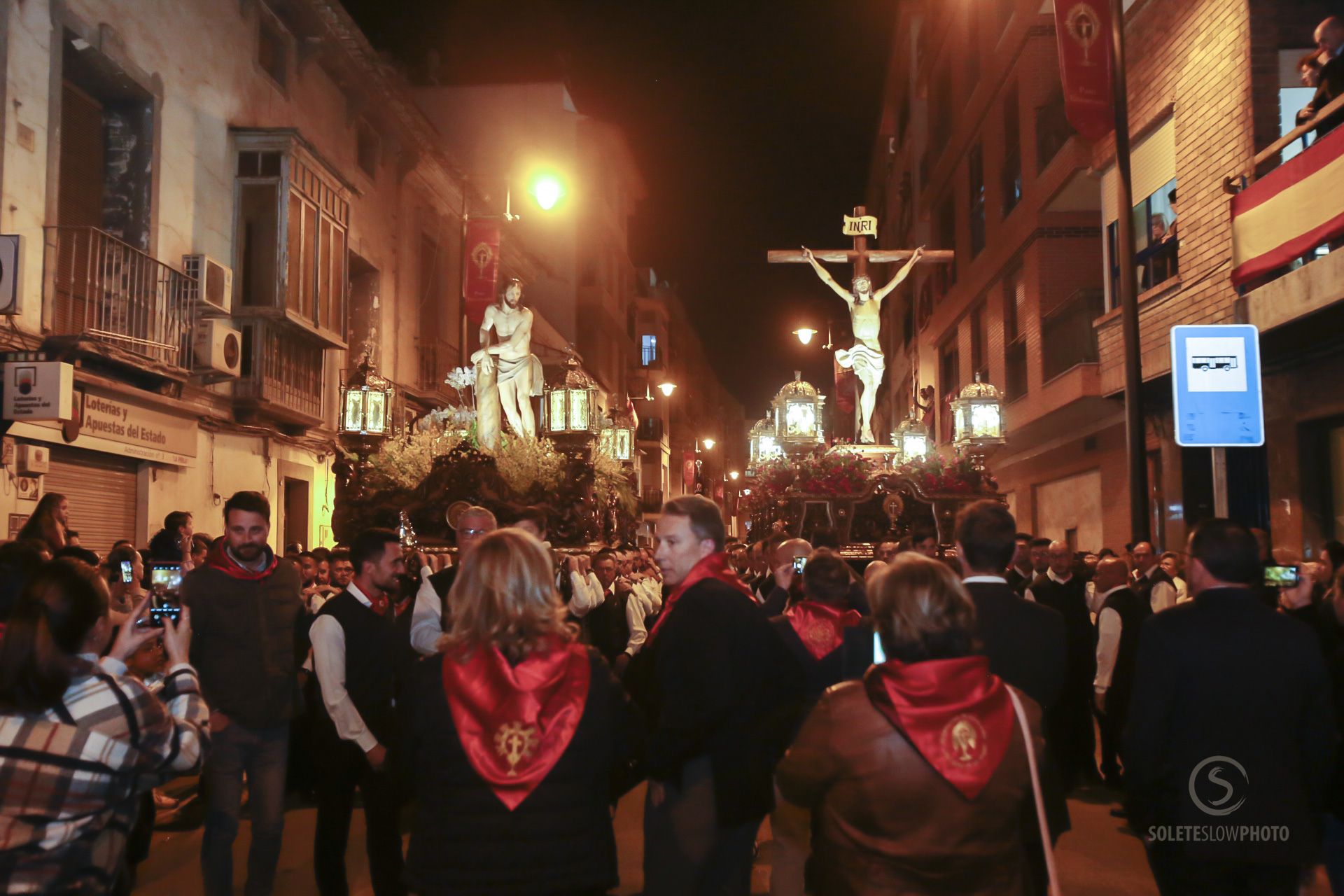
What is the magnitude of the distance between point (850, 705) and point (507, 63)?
38.3 m

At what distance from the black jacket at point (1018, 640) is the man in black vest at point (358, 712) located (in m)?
2.73

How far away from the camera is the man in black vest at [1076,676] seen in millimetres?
8492

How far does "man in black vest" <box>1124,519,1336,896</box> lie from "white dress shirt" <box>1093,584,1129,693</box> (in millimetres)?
4001

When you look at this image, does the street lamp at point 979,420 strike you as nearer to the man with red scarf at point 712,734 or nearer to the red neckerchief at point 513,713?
the man with red scarf at point 712,734

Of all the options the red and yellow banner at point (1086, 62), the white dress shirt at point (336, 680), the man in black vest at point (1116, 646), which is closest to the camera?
the white dress shirt at point (336, 680)

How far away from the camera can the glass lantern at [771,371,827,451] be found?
12031 mm

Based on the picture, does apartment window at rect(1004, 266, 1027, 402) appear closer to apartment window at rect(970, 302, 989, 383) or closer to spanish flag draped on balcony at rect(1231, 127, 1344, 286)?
apartment window at rect(970, 302, 989, 383)

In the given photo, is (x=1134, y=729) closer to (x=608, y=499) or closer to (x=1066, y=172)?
(x=608, y=499)

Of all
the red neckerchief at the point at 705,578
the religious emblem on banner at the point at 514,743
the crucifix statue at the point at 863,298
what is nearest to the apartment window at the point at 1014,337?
the crucifix statue at the point at 863,298

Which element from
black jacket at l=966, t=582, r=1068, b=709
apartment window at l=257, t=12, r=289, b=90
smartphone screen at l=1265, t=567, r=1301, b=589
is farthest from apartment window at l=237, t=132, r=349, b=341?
black jacket at l=966, t=582, r=1068, b=709

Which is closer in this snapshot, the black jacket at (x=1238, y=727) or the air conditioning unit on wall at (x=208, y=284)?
the black jacket at (x=1238, y=727)

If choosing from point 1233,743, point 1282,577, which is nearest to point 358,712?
point 1233,743

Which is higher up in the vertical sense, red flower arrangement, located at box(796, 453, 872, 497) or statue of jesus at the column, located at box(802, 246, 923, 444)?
statue of jesus at the column, located at box(802, 246, 923, 444)

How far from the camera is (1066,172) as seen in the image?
17547 millimetres
